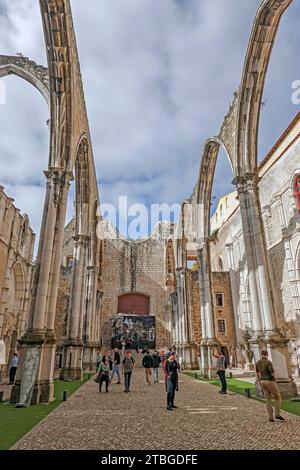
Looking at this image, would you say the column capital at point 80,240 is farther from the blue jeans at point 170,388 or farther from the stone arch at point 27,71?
the blue jeans at point 170,388

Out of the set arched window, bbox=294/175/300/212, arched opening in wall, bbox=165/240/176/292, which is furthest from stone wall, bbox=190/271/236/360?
arched window, bbox=294/175/300/212

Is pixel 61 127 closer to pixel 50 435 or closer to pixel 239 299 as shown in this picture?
pixel 50 435

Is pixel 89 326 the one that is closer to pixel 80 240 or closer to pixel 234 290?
pixel 80 240

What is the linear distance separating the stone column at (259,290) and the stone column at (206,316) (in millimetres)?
4845

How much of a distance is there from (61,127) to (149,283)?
1991 cm

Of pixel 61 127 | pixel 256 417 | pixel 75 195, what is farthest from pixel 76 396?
pixel 75 195

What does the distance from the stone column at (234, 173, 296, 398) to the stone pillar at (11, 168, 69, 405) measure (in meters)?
5.38

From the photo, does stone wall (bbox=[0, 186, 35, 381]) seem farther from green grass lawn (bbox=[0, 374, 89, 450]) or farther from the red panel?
the red panel

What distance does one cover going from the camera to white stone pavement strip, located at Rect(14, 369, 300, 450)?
Answer: 146 inches

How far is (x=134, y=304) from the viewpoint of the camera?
26.9 m

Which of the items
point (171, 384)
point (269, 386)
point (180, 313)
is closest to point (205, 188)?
point (180, 313)

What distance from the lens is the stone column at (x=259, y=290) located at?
7.12 m

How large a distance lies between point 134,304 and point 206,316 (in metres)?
14.5

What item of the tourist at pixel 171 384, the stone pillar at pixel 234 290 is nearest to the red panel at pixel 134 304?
the stone pillar at pixel 234 290
